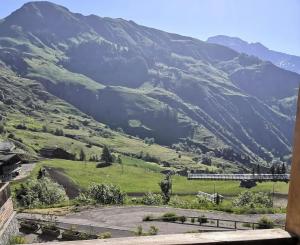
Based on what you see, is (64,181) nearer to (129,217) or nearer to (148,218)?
(129,217)

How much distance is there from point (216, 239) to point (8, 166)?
110 meters

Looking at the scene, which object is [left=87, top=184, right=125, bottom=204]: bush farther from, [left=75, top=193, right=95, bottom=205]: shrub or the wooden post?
the wooden post

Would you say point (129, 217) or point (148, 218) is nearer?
point (148, 218)

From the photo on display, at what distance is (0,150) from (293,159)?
127181 mm

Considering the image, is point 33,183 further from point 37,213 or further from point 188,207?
point 188,207

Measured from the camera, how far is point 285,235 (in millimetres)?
4930

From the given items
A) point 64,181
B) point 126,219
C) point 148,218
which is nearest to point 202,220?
point 148,218

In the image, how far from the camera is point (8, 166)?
360ft

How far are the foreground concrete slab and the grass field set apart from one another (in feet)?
416

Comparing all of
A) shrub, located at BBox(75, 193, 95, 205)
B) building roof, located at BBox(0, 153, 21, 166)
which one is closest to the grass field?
building roof, located at BBox(0, 153, 21, 166)

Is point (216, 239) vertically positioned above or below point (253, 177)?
above

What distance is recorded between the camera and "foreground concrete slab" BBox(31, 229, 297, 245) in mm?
4551

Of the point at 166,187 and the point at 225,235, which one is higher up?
the point at 225,235

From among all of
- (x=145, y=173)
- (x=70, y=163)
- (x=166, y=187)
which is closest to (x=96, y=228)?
(x=166, y=187)
